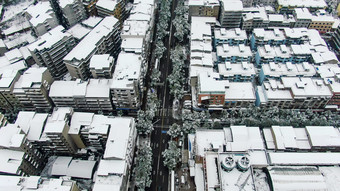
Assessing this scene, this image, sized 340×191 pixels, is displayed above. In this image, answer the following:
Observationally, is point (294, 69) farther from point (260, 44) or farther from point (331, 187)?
point (331, 187)

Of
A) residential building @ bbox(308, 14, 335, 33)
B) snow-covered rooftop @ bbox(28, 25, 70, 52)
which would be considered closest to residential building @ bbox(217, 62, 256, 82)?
residential building @ bbox(308, 14, 335, 33)

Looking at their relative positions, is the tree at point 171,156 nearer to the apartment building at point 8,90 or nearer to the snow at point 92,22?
the apartment building at point 8,90

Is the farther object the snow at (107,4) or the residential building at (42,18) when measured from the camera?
the snow at (107,4)

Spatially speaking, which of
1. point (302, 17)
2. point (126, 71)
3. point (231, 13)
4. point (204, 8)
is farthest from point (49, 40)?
point (302, 17)

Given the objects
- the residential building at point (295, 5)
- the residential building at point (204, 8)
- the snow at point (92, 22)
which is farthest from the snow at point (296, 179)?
the snow at point (92, 22)

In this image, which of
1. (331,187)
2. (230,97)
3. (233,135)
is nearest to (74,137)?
(233,135)

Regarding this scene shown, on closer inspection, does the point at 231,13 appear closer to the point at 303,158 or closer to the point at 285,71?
the point at 285,71
